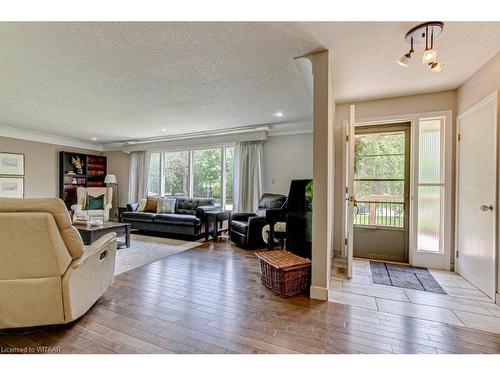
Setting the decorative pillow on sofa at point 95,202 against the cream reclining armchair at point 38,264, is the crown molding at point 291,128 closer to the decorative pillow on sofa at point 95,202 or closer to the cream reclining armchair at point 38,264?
the cream reclining armchair at point 38,264

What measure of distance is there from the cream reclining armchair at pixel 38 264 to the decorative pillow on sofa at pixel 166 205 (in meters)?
3.77

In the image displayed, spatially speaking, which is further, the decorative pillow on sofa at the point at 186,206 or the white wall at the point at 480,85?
the decorative pillow on sofa at the point at 186,206

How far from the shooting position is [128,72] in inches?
103

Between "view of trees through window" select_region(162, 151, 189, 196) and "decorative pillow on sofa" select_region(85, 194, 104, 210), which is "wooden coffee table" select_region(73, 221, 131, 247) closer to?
"view of trees through window" select_region(162, 151, 189, 196)

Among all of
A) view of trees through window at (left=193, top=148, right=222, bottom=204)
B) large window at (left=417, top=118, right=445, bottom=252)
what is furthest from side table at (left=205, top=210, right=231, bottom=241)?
large window at (left=417, top=118, right=445, bottom=252)

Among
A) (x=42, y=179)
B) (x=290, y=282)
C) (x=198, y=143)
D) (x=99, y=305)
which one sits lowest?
(x=99, y=305)

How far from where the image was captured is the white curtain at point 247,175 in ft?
17.0

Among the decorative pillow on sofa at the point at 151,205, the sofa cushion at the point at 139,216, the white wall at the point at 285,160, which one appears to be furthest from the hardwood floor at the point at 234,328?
the decorative pillow on sofa at the point at 151,205

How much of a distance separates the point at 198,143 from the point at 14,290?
4.60 metres

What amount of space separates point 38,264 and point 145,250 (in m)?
2.36

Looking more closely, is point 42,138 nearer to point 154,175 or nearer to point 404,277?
point 154,175

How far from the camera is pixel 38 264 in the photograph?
158 centimetres
